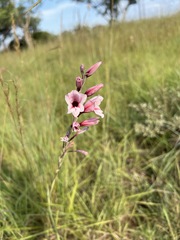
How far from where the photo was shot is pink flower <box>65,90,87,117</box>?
0.84 metres

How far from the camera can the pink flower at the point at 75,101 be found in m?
0.84

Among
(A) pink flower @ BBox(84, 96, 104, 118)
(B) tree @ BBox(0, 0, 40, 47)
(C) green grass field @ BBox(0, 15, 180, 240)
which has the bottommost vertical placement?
(C) green grass field @ BBox(0, 15, 180, 240)

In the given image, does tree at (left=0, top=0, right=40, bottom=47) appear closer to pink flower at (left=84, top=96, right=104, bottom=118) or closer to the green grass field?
the green grass field

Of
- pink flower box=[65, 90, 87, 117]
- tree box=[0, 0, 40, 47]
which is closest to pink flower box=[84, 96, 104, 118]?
pink flower box=[65, 90, 87, 117]

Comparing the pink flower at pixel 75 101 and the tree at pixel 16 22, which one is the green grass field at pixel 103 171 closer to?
the tree at pixel 16 22

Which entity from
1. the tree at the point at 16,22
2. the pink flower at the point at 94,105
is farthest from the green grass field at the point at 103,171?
the pink flower at the point at 94,105

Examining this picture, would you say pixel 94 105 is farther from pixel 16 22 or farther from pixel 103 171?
pixel 16 22

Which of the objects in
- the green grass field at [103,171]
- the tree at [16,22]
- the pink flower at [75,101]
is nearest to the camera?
the pink flower at [75,101]

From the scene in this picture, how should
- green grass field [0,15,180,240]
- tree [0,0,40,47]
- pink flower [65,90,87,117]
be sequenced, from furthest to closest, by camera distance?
1. green grass field [0,15,180,240]
2. tree [0,0,40,47]
3. pink flower [65,90,87,117]

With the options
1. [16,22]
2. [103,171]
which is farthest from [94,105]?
[16,22]

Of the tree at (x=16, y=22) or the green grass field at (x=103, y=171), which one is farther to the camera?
the green grass field at (x=103, y=171)

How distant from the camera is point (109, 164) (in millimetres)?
2078

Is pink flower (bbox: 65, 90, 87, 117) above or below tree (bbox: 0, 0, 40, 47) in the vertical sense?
below

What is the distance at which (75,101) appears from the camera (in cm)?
87
